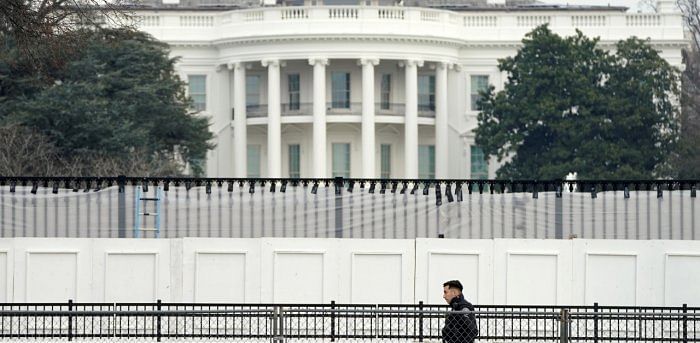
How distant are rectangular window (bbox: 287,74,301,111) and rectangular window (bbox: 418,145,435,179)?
6126mm

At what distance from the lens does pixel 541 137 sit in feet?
310

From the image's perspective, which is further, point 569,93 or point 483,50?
point 483,50

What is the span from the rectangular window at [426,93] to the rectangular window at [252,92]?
7.61 m

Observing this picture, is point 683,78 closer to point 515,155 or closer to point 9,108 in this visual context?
point 515,155

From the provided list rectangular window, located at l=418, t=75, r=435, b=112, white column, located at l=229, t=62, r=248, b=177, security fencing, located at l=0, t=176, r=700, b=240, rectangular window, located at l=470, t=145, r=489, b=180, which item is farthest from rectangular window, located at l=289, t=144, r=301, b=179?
security fencing, located at l=0, t=176, r=700, b=240

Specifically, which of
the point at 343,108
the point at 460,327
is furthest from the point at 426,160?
the point at 460,327

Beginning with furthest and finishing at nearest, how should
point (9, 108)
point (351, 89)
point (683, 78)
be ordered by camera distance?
point (351, 89) < point (683, 78) < point (9, 108)

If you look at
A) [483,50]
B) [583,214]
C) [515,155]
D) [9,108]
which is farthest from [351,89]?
[583,214]

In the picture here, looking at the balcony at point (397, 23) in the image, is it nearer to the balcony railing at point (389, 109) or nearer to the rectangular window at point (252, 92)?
the rectangular window at point (252, 92)

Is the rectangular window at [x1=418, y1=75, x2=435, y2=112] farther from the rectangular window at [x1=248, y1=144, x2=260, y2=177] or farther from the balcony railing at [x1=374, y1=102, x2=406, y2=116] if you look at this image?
the rectangular window at [x1=248, y1=144, x2=260, y2=177]

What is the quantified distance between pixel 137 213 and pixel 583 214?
6663 millimetres

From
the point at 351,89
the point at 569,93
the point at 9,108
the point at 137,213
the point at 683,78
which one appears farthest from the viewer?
the point at 351,89

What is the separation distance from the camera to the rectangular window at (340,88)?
10956cm

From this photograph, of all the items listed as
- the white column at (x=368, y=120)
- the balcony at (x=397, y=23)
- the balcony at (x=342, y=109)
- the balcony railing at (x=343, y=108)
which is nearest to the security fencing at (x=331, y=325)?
the white column at (x=368, y=120)
